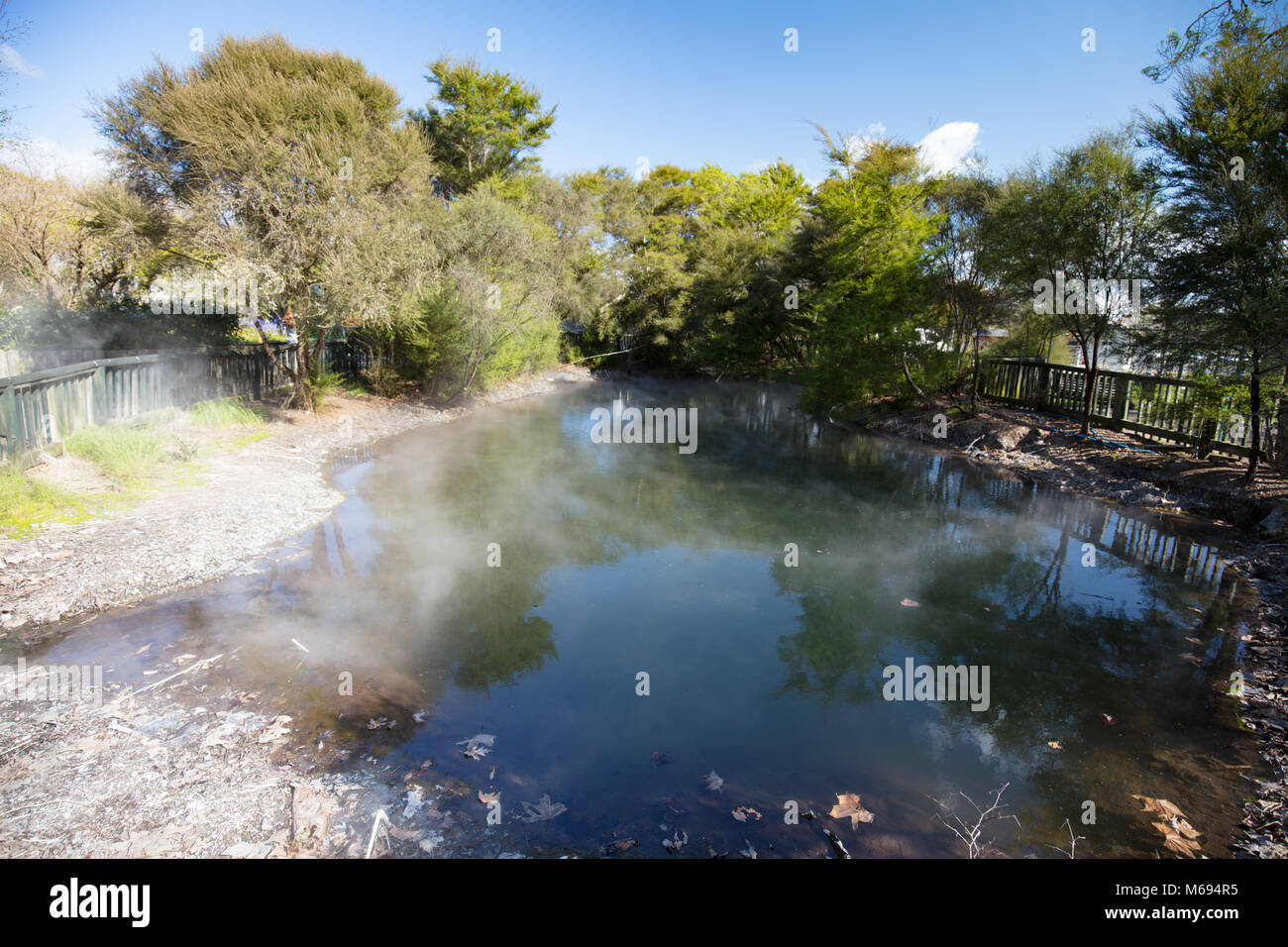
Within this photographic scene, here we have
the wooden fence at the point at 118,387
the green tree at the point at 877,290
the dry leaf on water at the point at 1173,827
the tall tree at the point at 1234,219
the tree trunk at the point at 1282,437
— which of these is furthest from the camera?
the green tree at the point at 877,290

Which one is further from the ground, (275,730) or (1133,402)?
(1133,402)

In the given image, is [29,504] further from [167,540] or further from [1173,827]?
[1173,827]

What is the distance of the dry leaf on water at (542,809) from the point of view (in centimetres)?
405

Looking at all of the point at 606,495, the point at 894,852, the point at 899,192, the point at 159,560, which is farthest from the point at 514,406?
the point at 894,852

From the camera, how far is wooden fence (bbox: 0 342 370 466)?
26.7 ft

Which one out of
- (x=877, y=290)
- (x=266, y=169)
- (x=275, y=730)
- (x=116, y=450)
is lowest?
(x=275, y=730)

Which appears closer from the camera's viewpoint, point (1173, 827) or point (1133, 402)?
point (1173, 827)

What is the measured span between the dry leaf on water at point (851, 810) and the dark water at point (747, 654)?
0.22 ft

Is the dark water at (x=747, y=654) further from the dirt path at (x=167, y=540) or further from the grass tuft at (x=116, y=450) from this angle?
the grass tuft at (x=116, y=450)

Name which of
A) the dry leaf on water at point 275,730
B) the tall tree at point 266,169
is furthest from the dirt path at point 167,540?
the tall tree at point 266,169

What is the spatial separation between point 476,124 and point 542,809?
35.1 metres

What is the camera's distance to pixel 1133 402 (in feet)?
49.1

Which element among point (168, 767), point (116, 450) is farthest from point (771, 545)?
point (116, 450)
